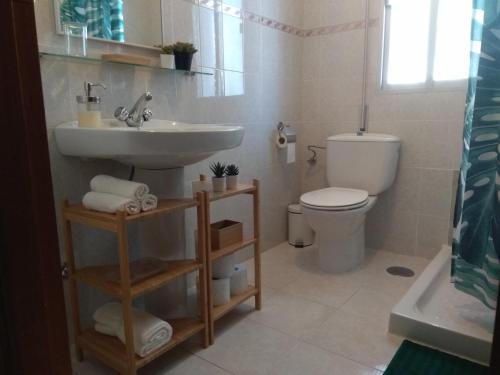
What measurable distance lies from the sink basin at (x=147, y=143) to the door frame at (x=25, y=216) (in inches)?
22.0

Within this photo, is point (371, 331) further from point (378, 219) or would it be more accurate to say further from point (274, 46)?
point (274, 46)

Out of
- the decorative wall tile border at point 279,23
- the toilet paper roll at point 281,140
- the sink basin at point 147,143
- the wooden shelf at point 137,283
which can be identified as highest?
the decorative wall tile border at point 279,23

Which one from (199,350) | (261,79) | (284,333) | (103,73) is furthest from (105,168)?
(261,79)

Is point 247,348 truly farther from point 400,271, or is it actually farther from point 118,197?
point 400,271

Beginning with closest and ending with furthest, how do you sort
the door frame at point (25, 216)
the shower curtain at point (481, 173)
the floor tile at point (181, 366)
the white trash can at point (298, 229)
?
the door frame at point (25, 216)
the shower curtain at point (481, 173)
the floor tile at point (181, 366)
the white trash can at point (298, 229)

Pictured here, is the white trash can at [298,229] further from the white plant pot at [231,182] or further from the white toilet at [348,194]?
the white plant pot at [231,182]

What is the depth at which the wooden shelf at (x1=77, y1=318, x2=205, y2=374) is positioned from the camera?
4.13ft

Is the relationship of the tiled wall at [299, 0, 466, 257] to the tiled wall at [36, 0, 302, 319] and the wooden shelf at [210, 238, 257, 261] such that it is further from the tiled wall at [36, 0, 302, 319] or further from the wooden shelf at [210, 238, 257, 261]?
the wooden shelf at [210, 238, 257, 261]

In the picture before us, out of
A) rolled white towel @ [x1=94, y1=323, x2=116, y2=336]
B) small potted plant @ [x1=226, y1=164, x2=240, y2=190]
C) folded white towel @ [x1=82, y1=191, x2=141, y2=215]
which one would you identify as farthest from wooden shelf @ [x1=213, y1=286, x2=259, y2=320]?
folded white towel @ [x1=82, y1=191, x2=141, y2=215]

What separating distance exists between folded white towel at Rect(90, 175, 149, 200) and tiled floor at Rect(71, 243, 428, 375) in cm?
67

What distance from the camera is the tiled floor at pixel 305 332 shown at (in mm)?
1380

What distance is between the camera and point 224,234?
160 centimetres

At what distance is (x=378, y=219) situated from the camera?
253 centimetres

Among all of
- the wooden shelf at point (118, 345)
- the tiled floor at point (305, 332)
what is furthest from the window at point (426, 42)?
the wooden shelf at point (118, 345)
